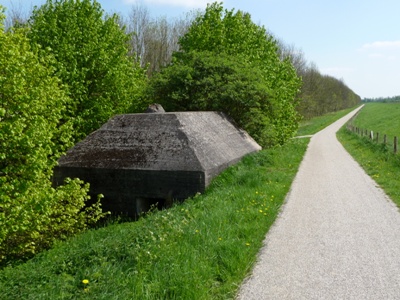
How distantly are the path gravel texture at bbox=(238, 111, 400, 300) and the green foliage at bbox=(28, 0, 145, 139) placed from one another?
11602 millimetres

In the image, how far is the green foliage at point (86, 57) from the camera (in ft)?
60.0

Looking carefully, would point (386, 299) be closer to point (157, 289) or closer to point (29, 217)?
point (157, 289)

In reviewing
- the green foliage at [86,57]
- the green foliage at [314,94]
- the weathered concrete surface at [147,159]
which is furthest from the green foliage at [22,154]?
the green foliage at [314,94]

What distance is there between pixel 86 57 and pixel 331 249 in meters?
15.7

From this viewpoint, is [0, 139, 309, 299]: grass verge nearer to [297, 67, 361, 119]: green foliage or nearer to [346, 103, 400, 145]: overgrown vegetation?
[346, 103, 400, 145]: overgrown vegetation

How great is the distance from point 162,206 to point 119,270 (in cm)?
780

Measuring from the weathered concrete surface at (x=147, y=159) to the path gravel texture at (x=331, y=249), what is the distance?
11.2 ft

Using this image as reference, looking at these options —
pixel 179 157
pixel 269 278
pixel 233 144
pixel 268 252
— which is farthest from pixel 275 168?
pixel 269 278

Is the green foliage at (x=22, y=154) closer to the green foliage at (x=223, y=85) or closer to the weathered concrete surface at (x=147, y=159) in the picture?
the weathered concrete surface at (x=147, y=159)

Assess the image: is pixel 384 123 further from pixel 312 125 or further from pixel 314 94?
pixel 314 94

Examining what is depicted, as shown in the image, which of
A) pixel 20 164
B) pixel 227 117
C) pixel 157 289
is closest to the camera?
pixel 157 289

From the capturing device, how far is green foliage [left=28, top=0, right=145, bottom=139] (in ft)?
60.0

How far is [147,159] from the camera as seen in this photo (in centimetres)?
1359

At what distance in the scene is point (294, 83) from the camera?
27.8 meters
